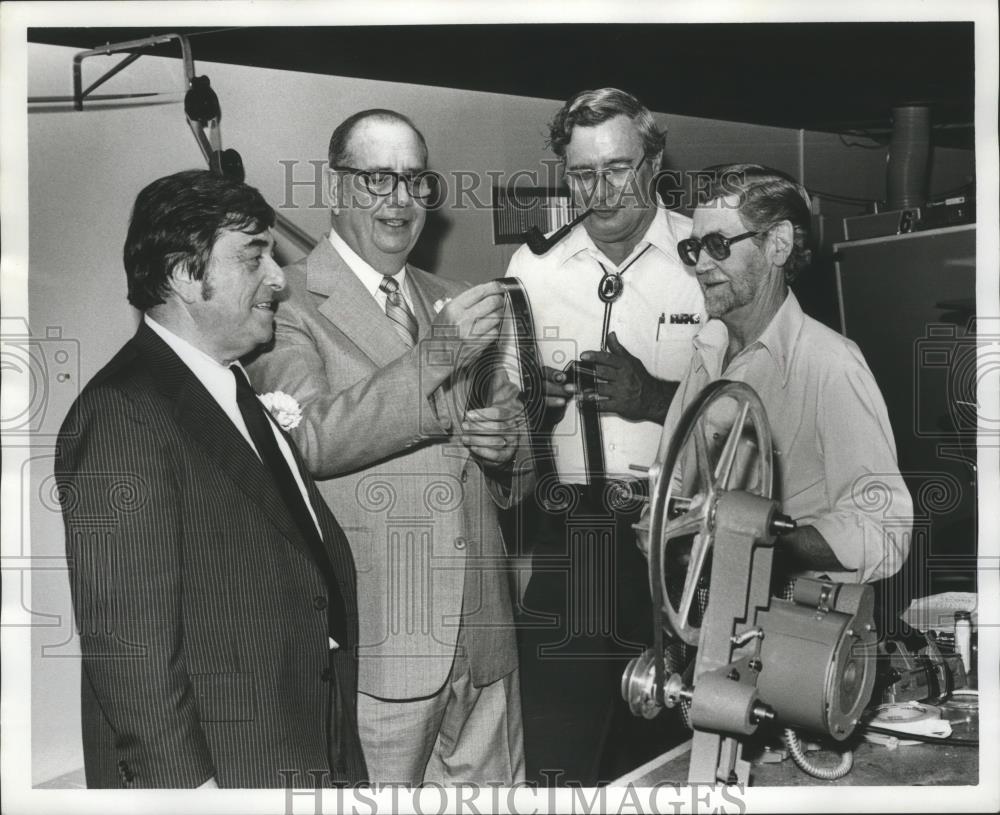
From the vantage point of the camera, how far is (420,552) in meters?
2.73

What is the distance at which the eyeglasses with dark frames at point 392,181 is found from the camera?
2.73m

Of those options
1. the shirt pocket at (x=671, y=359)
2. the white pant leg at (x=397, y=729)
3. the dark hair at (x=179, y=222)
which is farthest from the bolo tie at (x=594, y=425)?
the dark hair at (x=179, y=222)

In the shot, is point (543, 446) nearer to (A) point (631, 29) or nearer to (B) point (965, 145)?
(A) point (631, 29)

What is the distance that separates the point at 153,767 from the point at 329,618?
1.74 feet

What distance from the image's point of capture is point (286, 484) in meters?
2.63

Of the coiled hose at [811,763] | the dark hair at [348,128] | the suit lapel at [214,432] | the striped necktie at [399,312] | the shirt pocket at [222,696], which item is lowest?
the coiled hose at [811,763]

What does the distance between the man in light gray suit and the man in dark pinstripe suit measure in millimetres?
74

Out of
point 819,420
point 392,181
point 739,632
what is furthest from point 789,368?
point 392,181

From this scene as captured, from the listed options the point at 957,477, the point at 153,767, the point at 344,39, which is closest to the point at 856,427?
the point at 957,477

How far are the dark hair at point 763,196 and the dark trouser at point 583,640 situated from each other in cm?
80

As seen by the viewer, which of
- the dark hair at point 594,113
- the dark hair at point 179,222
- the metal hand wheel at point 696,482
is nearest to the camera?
the metal hand wheel at point 696,482

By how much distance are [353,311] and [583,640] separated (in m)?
1.03

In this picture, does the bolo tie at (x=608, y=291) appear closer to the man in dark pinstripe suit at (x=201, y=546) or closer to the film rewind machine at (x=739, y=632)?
the film rewind machine at (x=739, y=632)

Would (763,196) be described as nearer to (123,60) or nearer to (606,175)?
(606,175)
